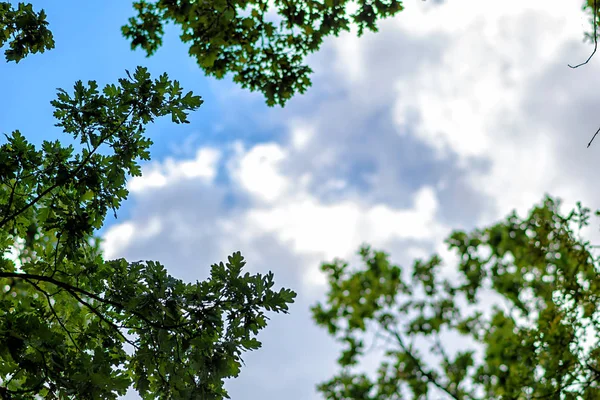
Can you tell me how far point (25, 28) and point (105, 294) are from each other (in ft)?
12.2

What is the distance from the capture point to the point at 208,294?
19.1 ft

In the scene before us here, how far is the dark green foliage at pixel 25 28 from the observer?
289 inches

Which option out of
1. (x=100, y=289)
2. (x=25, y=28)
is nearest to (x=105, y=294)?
(x=100, y=289)

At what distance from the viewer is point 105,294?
626 centimetres

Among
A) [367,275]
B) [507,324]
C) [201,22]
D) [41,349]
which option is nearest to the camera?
[41,349]

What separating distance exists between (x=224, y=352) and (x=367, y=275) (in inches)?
529

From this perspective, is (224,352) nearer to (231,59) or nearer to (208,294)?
(208,294)

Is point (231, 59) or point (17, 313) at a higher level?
point (231, 59)

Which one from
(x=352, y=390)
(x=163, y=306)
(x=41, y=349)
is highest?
(x=352, y=390)

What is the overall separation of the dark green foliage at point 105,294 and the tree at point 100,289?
0.01 metres

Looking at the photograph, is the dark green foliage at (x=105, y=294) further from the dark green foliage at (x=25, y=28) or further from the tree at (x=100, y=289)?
the dark green foliage at (x=25, y=28)

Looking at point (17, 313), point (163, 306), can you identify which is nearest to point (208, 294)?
point (163, 306)

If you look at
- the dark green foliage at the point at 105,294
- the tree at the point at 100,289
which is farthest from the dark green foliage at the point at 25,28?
the dark green foliage at the point at 105,294

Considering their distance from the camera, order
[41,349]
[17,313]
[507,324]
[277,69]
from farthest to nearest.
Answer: [507,324]
[277,69]
[17,313]
[41,349]
